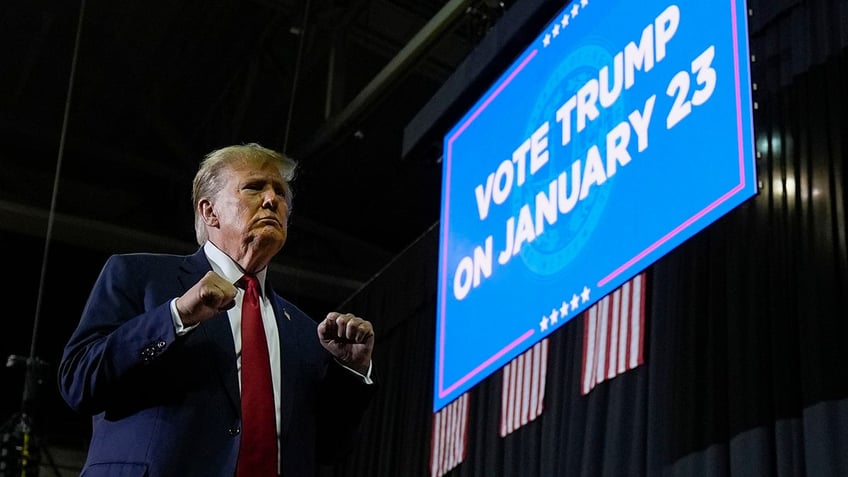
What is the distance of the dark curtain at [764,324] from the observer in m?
2.69

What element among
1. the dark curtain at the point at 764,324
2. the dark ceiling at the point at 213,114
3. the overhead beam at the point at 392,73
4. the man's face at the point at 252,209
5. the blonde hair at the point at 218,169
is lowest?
the man's face at the point at 252,209

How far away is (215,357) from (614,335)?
6.70 feet

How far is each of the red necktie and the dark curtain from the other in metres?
1.19

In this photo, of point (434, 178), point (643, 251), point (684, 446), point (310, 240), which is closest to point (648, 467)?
point (684, 446)

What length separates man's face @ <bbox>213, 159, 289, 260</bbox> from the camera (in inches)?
67.8

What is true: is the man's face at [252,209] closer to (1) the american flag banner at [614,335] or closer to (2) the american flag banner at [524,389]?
(1) the american flag banner at [614,335]

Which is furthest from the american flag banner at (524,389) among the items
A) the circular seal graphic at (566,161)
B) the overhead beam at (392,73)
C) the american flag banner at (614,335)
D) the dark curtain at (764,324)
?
the overhead beam at (392,73)

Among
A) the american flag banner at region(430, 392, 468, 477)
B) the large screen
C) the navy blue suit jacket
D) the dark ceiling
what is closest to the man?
the navy blue suit jacket

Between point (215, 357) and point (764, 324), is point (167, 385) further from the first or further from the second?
point (764, 324)

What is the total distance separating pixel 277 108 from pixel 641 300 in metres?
3.40

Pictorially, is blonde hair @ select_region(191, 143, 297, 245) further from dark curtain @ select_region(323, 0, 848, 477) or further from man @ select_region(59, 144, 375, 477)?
dark curtain @ select_region(323, 0, 848, 477)

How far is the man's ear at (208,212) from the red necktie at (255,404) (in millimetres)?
178

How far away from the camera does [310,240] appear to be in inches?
287

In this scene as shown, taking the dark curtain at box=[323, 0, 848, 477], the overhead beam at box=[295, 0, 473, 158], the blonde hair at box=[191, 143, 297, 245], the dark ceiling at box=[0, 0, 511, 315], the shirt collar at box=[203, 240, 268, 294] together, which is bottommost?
the shirt collar at box=[203, 240, 268, 294]
